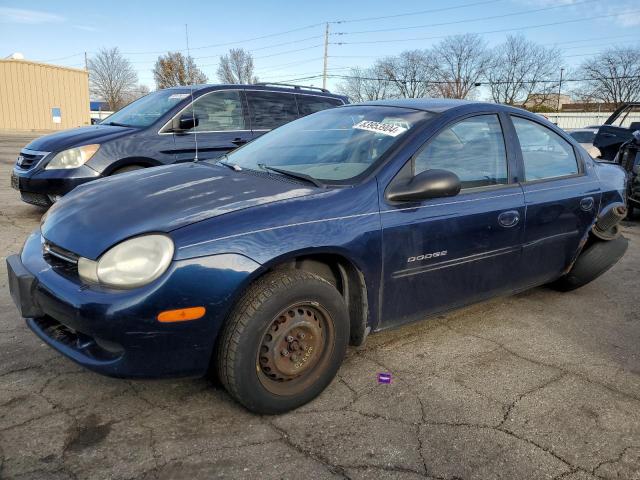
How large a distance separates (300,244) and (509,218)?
1530 mm

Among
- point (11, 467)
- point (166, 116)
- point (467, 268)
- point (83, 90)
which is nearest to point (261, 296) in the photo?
point (11, 467)

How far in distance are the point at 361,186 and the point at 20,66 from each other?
41753 mm

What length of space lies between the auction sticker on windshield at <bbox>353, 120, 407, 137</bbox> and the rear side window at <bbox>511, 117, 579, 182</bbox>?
0.98 metres

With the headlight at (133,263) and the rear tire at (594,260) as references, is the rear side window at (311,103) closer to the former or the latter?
the rear tire at (594,260)

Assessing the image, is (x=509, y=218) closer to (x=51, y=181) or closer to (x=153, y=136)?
(x=153, y=136)

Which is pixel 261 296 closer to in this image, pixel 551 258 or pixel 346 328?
pixel 346 328

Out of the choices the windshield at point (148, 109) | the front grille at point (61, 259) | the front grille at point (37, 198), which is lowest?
the front grille at point (37, 198)

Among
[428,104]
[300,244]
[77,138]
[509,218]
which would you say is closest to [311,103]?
[77,138]

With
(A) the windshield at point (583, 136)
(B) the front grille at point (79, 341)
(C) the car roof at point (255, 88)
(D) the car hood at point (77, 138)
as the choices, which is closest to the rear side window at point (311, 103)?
(C) the car roof at point (255, 88)

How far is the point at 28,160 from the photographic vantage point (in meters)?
5.94

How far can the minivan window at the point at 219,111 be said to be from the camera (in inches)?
248

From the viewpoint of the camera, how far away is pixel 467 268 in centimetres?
307

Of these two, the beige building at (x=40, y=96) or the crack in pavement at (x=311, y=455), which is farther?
the beige building at (x=40, y=96)

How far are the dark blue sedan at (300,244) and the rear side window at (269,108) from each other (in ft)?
10.3
